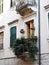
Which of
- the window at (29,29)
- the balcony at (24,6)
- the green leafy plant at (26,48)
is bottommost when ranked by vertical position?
the green leafy plant at (26,48)

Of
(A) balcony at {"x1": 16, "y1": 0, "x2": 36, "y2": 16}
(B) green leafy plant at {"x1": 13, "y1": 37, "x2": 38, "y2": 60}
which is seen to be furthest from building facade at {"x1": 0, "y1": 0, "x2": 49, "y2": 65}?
(B) green leafy plant at {"x1": 13, "y1": 37, "x2": 38, "y2": 60}

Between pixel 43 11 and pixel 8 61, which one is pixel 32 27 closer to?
pixel 43 11

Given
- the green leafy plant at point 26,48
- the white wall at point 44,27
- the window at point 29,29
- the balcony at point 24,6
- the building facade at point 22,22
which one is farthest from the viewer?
the window at point 29,29

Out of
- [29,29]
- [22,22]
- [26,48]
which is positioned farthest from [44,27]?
[22,22]

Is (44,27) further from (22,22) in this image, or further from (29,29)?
(22,22)

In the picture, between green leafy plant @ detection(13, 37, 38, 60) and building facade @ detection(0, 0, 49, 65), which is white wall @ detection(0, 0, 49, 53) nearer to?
building facade @ detection(0, 0, 49, 65)

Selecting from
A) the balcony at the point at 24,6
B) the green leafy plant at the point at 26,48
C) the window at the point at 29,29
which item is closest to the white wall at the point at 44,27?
the green leafy plant at the point at 26,48

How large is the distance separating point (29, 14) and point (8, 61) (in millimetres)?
4329

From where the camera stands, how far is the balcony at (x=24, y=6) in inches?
758

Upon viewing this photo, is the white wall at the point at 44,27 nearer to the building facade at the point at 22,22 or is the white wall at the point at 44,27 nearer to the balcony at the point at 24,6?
the building facade at the point at 22,22

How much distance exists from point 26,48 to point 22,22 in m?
2.87

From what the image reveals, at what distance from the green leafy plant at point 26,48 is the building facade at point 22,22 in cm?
54

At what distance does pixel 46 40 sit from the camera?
59.1 feet

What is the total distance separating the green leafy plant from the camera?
60.0 feet
